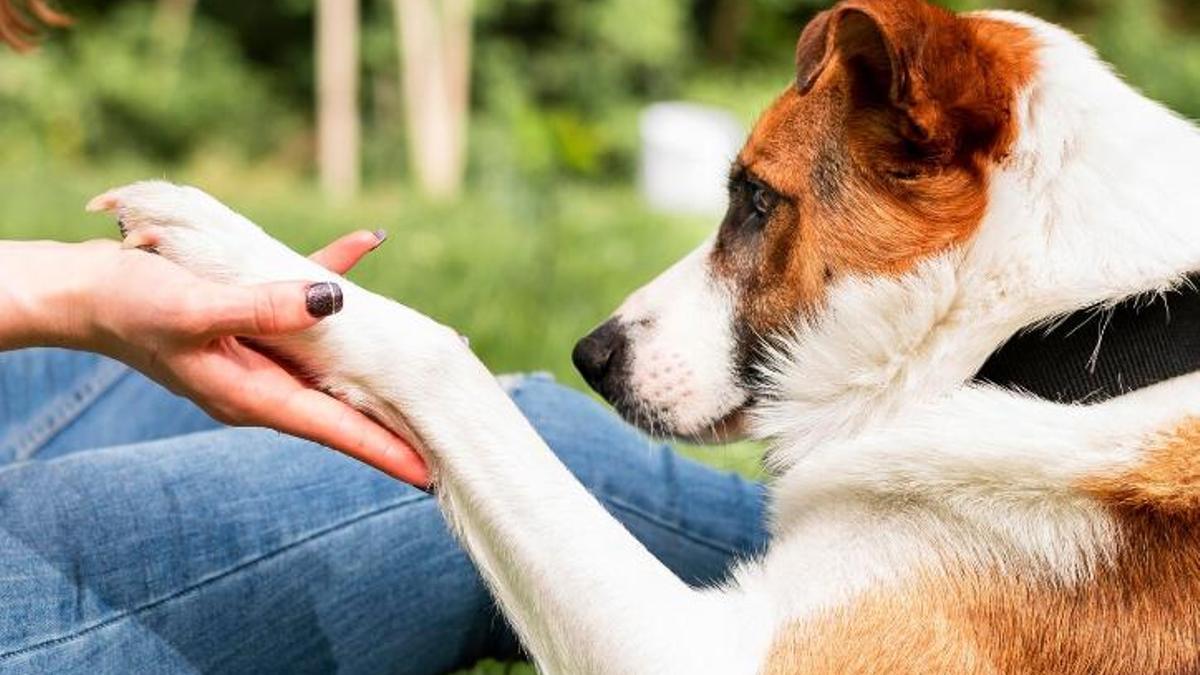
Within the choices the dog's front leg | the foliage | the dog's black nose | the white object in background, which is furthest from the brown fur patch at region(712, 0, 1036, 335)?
the foliage

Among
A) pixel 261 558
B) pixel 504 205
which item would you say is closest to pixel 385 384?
pixel 261 558

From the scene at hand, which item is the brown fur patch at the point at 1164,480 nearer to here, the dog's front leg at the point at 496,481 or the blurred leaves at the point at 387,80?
the dog's front leg at the point at 496,481

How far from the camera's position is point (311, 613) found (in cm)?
235

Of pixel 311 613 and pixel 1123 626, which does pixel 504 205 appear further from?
pixel 1123 626

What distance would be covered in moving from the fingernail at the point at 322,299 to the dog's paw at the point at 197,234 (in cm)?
13

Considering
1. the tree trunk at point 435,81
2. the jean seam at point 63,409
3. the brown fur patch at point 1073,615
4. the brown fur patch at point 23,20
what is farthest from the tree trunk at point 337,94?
the brown fur patch at point 1073,615

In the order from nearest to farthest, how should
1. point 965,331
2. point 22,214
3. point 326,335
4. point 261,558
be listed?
point 326,335, point 965,331, point 261,558, point 22,214

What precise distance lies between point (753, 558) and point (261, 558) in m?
0.80

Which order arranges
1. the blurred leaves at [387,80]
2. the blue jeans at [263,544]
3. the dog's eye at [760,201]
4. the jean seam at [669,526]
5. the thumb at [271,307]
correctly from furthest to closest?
the blurred leaves at [387,80] → the jean seam at [669,526] → the dog's eye at [760,201] → the blue jeans at [263,544] → the thumb at [271,307]

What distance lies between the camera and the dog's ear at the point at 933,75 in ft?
7.10

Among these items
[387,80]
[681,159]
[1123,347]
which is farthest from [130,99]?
[1123,347]

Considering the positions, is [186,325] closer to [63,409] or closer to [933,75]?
[933,75]

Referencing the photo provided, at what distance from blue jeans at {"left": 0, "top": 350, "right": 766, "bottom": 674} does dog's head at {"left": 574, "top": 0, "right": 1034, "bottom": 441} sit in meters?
0.28

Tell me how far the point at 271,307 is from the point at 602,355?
867mm
